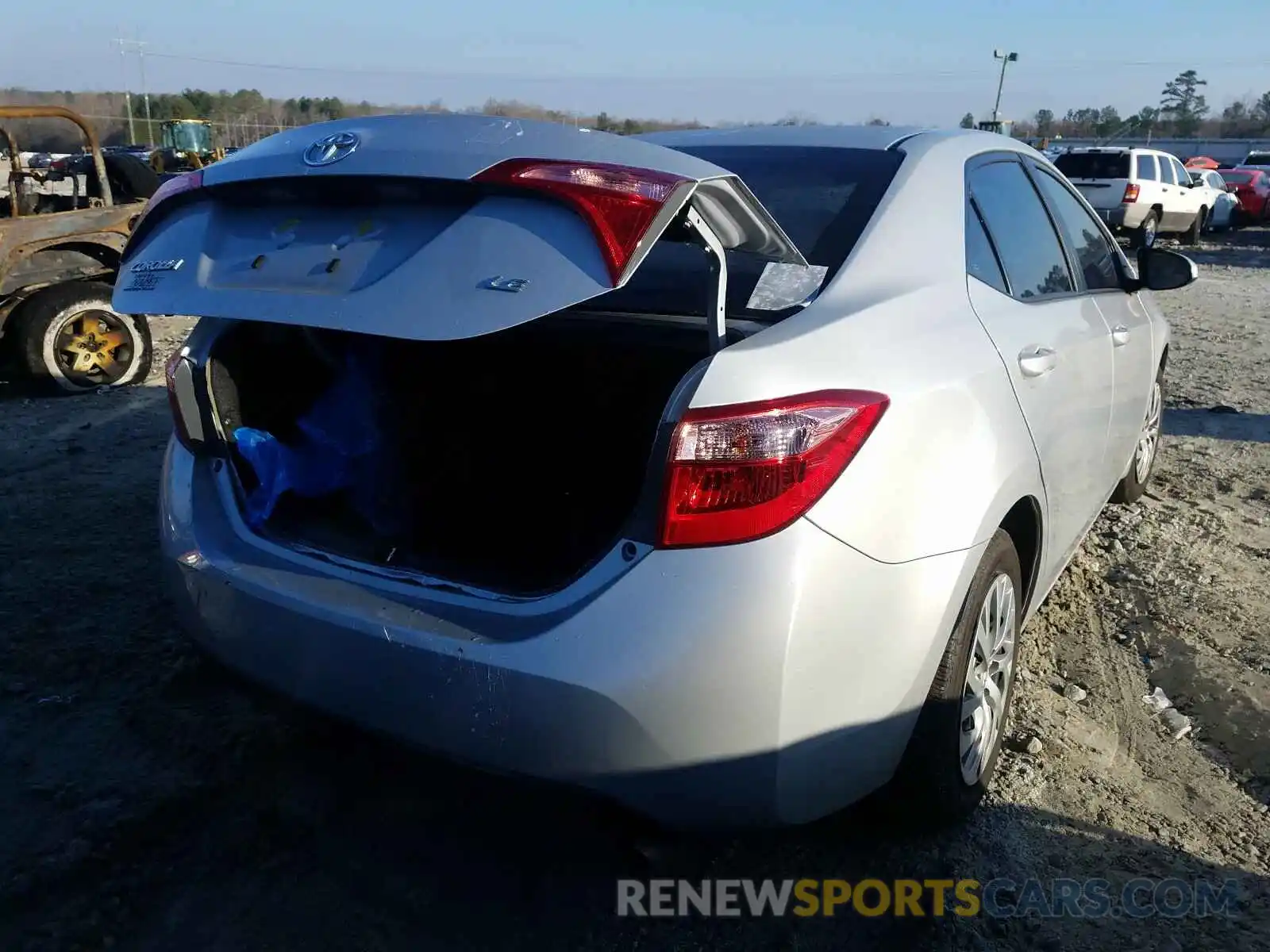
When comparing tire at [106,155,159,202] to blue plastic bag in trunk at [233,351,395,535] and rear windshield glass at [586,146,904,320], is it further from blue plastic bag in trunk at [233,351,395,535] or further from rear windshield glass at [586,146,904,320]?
rear windshield glass at [586,146,904,320]

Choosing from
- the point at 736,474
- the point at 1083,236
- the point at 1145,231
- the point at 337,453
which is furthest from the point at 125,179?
the point at 1145,231

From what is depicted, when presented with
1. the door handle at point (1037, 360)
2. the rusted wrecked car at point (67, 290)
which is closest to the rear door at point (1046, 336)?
the door handle at point (1037, 360)

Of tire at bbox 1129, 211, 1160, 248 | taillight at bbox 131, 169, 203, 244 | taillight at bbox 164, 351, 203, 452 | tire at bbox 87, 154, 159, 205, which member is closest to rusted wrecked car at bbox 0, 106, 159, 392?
tire at bbox 87, 154, 159, 205

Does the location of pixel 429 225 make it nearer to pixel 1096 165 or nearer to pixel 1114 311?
pixel 1114 311

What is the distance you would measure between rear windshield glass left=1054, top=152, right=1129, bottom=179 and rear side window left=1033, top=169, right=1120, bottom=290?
16.7 m

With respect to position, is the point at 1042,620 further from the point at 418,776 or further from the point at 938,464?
the point at 418,776

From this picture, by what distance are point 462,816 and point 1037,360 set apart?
6.18 feet

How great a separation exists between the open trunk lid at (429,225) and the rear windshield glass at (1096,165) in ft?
62.9

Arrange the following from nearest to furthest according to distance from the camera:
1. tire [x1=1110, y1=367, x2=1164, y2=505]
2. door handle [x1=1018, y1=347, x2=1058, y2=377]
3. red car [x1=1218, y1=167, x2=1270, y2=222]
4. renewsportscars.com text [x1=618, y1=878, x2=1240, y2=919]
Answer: renewsportscars.com text [x1=618, y1=878, x2=1240, y2=919] → door handle [x1=1018, y1=347, x2=1058, y2=377] → tire [x1=1110, y1=367, x2=1164, y2=505] → red car [x1=1218, y1=167, x2=1270, y2=222]

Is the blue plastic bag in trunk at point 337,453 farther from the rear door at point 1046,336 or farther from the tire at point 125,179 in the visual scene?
the tire at point 125,179

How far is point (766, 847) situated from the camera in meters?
2.48

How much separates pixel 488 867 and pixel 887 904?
924mm

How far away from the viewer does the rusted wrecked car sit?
6.82 meters

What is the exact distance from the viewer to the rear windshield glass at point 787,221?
2439 mm
